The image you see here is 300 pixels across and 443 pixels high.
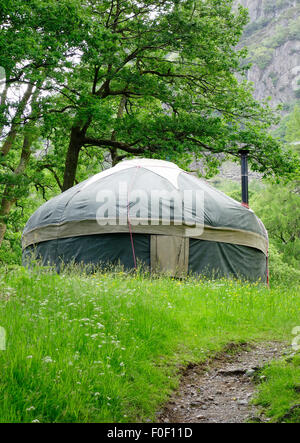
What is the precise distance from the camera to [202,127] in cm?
1385

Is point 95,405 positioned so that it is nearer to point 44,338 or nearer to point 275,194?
point 44,338

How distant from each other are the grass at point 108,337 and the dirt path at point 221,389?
122 mm

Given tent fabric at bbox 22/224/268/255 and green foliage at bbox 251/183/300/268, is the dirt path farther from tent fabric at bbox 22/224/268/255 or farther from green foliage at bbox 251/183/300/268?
green foliage at bbox 251/183/300/268

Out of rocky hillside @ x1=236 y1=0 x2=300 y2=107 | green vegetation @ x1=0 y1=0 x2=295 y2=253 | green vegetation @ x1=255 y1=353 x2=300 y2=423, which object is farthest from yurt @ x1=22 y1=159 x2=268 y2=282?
rocky hillside @ x1=236 y1=0 x2=300 y2=107

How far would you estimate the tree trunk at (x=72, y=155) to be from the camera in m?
14.7

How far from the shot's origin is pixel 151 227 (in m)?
8.95

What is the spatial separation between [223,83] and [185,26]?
2.60 metres

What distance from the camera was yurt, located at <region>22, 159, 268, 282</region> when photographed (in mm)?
8992

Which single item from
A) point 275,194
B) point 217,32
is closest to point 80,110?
point 217,32

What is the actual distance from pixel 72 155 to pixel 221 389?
1246cm

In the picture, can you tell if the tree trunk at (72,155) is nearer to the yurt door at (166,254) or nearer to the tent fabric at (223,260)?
the yurt door at (166,254)

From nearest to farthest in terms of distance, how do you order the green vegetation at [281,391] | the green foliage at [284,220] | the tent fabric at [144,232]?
the green vegetation at [281,391] < the tent fabric at [144,232] < the green foliage at [284,220]

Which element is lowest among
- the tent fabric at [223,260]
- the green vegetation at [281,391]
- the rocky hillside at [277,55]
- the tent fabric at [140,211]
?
the green vegetation at [281,391]

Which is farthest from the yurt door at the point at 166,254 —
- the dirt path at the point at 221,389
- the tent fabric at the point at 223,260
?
the dirt path at the point at 221,389
